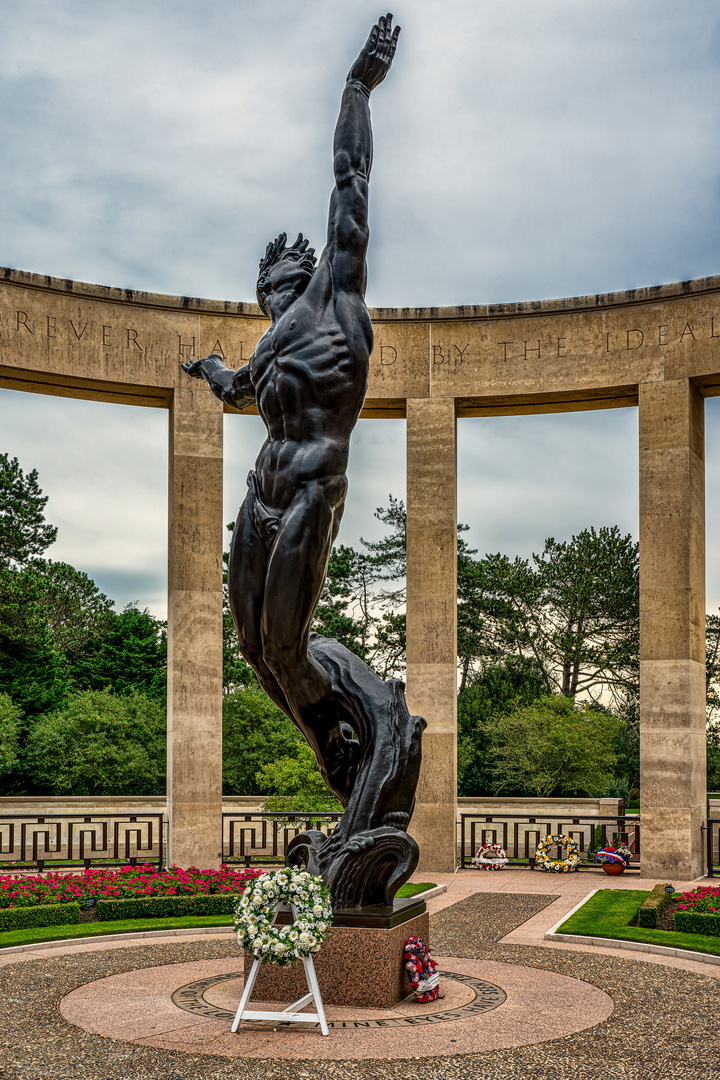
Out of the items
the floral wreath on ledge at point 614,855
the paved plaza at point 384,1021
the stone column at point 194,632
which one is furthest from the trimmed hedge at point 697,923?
the stone column at point 194,632

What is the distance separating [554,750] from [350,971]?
2799 cm

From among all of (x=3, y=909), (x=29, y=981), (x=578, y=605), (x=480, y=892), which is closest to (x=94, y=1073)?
(x=29, y=981)

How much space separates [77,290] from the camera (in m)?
17.4

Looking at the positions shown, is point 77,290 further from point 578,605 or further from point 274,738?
point 578,605

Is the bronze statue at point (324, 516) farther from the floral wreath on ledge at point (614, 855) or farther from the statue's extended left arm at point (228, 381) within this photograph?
the floral wreath on ledge at point (614, 855)

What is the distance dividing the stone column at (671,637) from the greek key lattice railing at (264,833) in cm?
554

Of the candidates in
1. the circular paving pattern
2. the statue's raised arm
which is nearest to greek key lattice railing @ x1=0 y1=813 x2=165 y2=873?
the circular paving pattern

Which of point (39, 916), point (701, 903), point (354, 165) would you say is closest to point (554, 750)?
point (701, 903)

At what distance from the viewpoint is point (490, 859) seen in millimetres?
18094

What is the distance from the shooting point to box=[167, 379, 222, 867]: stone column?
17047 mm

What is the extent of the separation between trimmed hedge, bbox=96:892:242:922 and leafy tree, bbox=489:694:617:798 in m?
23.0

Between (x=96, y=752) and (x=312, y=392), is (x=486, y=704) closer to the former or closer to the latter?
(x=96, y=752)

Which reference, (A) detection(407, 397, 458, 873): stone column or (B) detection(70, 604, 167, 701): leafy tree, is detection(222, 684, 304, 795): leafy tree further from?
(A) detection(407, 397, 458, 873): stone column

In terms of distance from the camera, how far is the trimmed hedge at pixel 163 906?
1220 centimetres
